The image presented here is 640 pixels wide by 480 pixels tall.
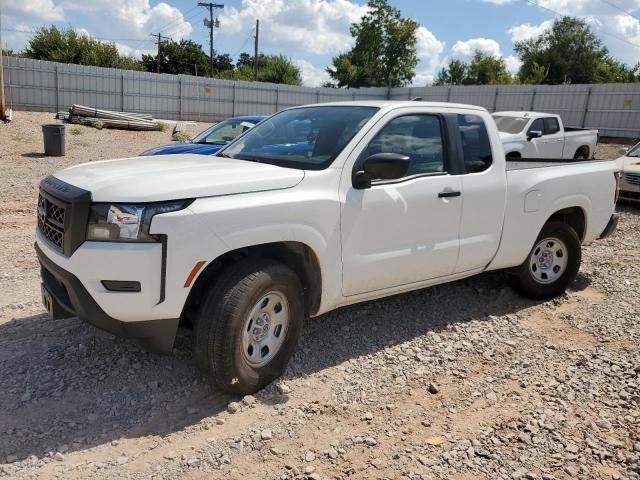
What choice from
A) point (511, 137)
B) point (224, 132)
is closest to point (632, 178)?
point (511, 137)

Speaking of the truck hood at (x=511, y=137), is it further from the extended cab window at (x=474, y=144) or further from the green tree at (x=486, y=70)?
the green tree at (x=486, y=70)

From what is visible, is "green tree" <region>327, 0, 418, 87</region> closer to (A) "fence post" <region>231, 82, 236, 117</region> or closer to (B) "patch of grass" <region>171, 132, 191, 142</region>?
(A) "fence post" <region>231, 82, 236, 117</region>

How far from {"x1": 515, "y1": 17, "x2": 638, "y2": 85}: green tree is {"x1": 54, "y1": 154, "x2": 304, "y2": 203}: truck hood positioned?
51950mm

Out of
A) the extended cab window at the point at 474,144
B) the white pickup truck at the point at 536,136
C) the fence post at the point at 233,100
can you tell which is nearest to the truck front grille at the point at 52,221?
the extended cab window at the point at 474,144

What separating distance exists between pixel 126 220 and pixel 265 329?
114 cm

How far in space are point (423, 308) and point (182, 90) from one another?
2752 centimetres

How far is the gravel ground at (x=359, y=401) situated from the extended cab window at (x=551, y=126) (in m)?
10.7

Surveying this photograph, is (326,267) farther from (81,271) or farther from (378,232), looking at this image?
(81,271)

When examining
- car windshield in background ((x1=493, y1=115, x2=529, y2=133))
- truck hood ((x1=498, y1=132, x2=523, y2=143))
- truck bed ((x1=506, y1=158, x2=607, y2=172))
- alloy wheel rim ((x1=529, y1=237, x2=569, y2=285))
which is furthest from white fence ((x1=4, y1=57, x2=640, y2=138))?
A: alloy wheel rim ((x1=529, y1=237, x2=569, y2=285))

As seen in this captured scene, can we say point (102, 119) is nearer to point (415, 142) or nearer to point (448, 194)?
point (415, 142)

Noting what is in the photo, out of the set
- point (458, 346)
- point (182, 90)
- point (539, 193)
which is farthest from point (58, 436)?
point (182, 90)

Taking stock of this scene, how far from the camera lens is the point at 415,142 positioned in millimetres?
4406

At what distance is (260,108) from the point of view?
32.7 m

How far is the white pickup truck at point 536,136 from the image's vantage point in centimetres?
1430
